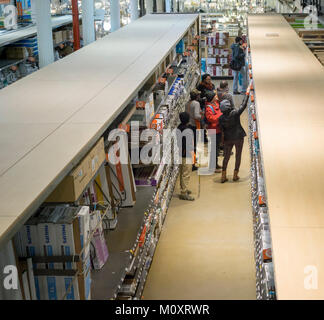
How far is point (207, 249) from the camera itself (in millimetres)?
7078

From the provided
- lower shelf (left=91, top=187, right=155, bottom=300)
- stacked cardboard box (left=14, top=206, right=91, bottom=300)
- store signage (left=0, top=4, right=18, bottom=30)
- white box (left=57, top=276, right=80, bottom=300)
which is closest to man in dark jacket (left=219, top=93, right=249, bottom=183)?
lower shelf (left=91, top=187, right=155, bottom=300)

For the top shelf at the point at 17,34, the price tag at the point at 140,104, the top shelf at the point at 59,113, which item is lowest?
the price tag at the point at 140,104

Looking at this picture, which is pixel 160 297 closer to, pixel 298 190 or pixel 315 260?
pixel 298 190

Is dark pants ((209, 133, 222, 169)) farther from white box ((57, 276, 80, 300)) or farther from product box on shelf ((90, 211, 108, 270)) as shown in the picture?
white box ((57, 276, 80, 300))

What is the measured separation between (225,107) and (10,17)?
6.04m

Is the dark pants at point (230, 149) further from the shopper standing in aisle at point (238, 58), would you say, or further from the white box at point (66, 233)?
the shopper standing in aisle at point (238, 58)

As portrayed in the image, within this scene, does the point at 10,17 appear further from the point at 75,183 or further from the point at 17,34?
the point at 75,183

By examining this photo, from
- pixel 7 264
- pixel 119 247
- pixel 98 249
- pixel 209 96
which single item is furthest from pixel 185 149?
pixel 7 264

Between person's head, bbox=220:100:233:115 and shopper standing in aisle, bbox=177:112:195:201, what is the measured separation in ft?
3.10

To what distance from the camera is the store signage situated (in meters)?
12.3

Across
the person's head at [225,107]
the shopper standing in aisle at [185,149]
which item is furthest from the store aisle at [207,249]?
the person's head at [225,107]

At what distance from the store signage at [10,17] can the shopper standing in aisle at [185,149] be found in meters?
5.65

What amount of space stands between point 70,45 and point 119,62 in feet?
28.4

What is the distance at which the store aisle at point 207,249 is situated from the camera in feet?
20.1
